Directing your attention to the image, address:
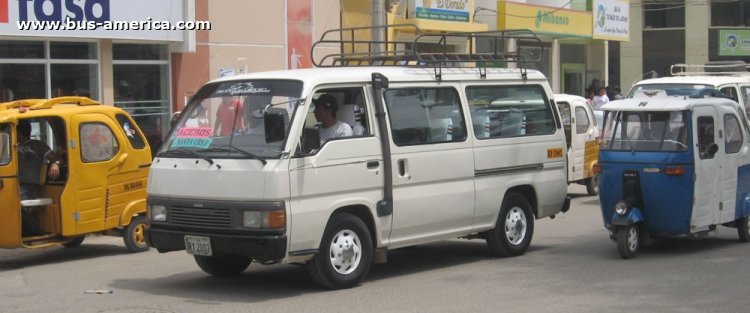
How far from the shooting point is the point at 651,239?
12.7 meters

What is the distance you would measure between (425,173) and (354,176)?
997 millimetres

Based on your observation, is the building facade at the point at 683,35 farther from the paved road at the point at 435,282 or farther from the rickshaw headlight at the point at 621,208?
the rickshaw headlight at the point at 621,208

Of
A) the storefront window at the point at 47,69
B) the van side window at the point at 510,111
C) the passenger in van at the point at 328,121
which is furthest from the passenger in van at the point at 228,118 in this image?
the storefront window at the point at 47,69

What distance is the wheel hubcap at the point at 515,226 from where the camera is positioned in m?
11.6

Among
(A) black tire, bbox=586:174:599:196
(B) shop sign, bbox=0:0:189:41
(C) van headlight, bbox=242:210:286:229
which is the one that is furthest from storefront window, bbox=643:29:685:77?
(C) van headlight, bbox=242:210:286:229

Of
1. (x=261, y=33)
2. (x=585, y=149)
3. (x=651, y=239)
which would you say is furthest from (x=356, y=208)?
(x=261, y=33)

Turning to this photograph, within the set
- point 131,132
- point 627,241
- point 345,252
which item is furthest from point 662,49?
point 345,252

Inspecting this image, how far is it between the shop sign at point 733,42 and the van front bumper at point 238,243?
44.2m

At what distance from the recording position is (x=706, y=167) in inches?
451

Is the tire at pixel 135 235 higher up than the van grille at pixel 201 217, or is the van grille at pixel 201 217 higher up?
the van grille at pixel 201 217

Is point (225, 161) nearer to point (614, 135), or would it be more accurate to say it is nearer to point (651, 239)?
point (614, 135)

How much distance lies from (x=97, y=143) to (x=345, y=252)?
396 centimetres

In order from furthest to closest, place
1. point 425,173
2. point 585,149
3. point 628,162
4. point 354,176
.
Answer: point 585,149 < point 628,162 < point 425,173 < point 354,176

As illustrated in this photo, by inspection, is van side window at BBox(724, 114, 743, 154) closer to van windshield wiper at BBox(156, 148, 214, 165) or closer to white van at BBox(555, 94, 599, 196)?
white van at BBox(555, 94, 599, 196)
